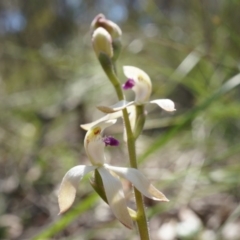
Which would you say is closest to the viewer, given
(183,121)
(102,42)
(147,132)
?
(102,42)

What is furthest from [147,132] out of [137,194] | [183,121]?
[137,194]

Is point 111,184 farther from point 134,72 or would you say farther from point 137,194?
point 134,72

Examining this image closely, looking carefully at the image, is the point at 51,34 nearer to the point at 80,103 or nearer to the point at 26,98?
the point at 26,98

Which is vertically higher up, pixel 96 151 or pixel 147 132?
pixel 96 151

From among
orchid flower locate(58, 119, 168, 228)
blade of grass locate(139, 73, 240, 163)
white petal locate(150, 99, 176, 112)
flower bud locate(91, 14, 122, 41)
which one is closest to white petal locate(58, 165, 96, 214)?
orchid flower locate(58, 119, 168, 228)

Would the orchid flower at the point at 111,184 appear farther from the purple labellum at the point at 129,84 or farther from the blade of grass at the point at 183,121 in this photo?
the blade of grass at the point at 183,121

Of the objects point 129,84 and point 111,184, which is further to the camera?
point 129,84

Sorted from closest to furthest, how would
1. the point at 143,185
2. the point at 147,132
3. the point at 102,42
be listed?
the point at 143,185 < the point at 102,42 < the point at 147,132
